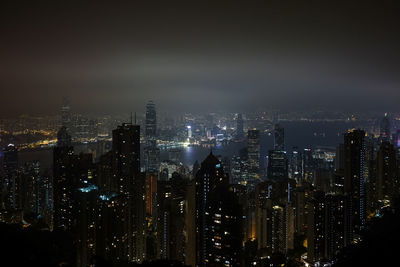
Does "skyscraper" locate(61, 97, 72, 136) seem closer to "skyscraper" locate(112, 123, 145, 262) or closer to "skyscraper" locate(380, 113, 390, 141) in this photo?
"skyscraper" locate(112, 123, 145, 262)

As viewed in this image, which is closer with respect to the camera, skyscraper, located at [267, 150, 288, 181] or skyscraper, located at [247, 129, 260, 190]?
skyscraper, located at [247, 129, 260, 190]

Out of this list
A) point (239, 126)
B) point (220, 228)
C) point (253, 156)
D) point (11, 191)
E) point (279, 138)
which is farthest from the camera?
point (239, 126)

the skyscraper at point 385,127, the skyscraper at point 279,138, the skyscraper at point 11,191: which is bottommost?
the skyscraper at point 11,191

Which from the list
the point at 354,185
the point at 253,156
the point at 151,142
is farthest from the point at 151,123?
the point at 354,185

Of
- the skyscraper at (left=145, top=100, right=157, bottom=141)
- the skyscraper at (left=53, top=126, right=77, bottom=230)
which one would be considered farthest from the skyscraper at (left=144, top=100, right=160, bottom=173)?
the skyscraper at (left=53, top=126, right=77, bottom=230)

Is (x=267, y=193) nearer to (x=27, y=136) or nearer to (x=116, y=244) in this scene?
(x=116, y=244)

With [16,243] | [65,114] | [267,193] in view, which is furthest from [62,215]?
[65,114]

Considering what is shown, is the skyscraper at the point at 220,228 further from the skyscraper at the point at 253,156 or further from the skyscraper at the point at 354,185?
the skyscraper at the point at 253,156

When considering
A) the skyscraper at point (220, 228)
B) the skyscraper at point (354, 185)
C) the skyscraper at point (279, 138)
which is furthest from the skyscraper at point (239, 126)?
the skyscraper at point (220, 228)

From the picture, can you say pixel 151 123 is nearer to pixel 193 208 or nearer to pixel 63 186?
pixel 63 186
